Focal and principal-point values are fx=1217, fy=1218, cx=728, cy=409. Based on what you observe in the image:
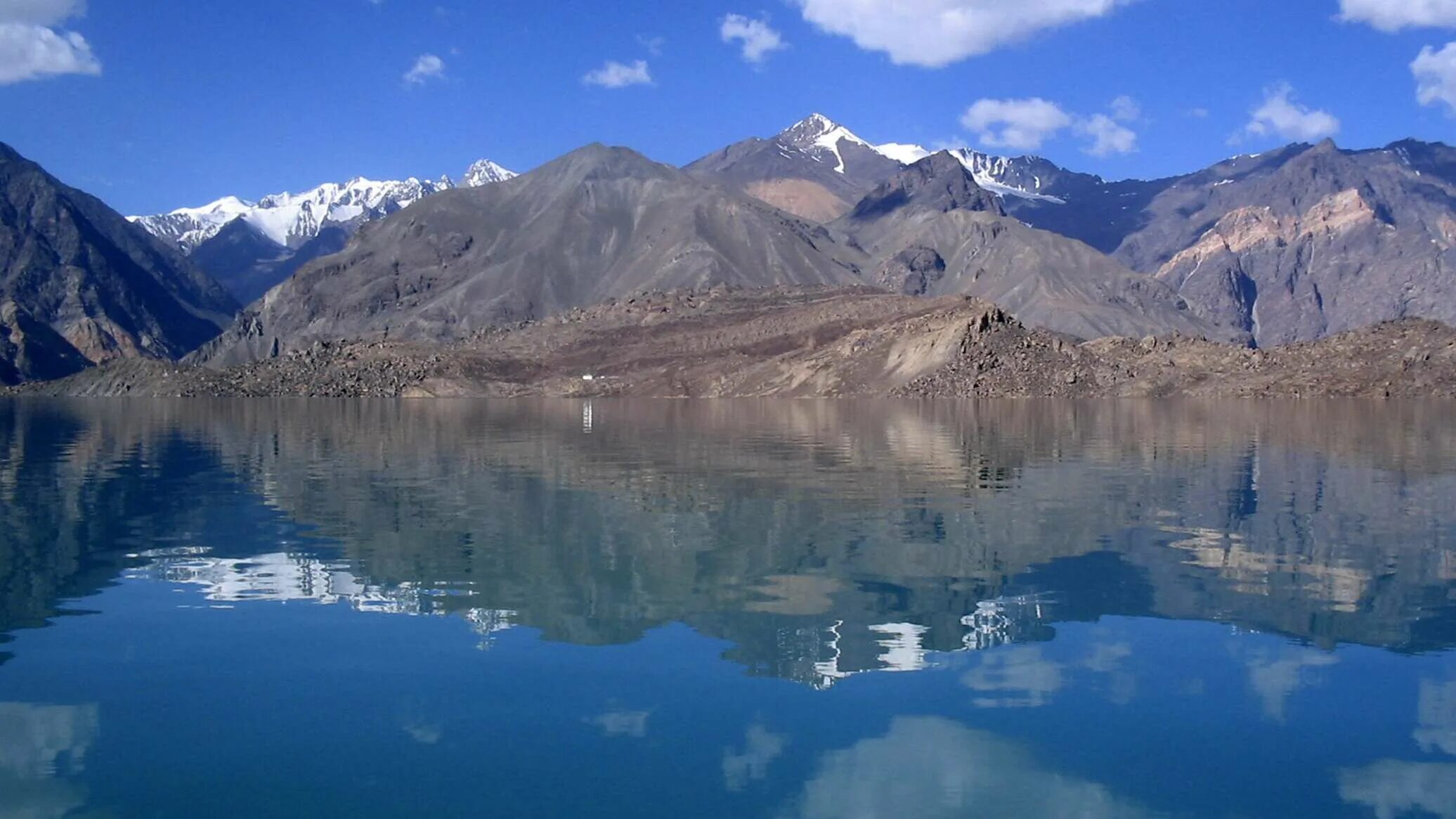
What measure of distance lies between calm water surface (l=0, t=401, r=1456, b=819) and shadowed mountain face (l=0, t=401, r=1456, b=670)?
18cm

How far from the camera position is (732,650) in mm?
21000

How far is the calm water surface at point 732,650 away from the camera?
591 inches

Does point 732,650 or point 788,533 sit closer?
point 732,650

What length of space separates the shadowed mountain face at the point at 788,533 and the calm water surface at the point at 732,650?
180 millimetres

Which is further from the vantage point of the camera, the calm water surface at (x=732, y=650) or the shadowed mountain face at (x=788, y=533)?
the shadowed mountain face at (x=788, y=533)

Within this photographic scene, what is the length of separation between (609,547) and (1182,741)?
17.6m

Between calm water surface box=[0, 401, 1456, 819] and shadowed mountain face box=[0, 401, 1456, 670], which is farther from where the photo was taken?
shadowed mountain face box=[0, 401, 1456, 670]

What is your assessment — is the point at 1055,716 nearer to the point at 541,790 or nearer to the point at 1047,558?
the point at 541,790

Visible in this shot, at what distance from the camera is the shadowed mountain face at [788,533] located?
2398 centimetres

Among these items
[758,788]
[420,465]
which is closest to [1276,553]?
[758,788]

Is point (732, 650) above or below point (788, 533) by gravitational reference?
below

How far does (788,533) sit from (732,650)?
1309cm

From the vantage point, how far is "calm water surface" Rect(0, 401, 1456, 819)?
15008mm

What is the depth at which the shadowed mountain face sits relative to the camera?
2398cm
